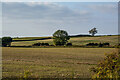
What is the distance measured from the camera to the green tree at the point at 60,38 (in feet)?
334

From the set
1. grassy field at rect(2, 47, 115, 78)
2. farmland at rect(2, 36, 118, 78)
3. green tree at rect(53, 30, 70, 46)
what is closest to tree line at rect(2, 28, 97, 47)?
green tree at rect(53, 30, 70, 46)

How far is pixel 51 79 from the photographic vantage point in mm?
12352

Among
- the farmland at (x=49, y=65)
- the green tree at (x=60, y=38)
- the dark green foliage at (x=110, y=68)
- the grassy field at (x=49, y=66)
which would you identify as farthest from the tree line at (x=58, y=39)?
the dark green foliage at (x=110, y=68)

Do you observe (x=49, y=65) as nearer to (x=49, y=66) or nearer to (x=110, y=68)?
(x=49, y=66)

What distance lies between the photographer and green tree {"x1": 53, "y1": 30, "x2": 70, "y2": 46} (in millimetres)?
101875

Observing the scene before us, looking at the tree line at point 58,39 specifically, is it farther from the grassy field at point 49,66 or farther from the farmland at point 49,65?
the grassy field at point 49,66

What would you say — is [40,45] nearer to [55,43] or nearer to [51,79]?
[55,43]

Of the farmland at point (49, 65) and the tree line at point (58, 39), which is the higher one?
the tree line at point (58, 39)

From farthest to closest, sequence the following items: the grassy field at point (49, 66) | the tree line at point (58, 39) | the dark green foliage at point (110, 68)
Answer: the tree line at point (58, 39) < the grassy field at point (49, 66) < the dark green foliage at point (110, 68)

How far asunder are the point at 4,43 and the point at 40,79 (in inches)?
3695

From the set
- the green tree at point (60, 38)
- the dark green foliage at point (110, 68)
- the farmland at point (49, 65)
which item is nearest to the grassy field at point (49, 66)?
the farmland at point (49, 65)

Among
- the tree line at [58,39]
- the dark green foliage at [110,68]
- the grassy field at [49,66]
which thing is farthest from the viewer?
the tree line at [58,39]

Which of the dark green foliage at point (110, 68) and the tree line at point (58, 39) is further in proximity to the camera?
the tree line at point (58, 39)

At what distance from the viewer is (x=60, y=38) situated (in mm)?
102688
